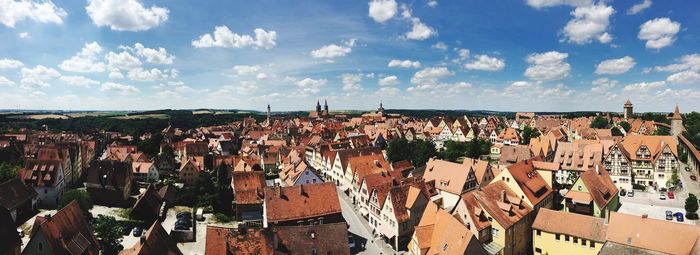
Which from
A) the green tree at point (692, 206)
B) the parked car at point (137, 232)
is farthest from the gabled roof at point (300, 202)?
the green tree at point (692, 206)

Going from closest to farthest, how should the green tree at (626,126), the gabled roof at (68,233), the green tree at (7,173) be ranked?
the gabled roof at (68,233), the green tree at (7,173), the green tree at (626,126)

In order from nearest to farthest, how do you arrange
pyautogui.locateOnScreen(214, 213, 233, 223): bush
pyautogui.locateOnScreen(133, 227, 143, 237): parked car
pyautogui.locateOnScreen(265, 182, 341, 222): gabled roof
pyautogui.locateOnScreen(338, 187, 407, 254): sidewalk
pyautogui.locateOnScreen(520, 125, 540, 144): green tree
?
1. pyautogui.locateOnScreen(338, 187, 407, 254): sidewalk
2. pyautogui.locateOnScreen(265, 182, 341, 222): gabled roof
3. pyautogui.locateOnScreen(133, 227, 143, 237): parked car
4. pyautogui.locateOnScreen(214, 213, 233, 223): bush
5. pyautogui.locateOnScreen(520, 125, 540, 144): green tree

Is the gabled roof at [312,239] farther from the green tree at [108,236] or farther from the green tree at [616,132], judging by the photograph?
the green tree at [616,132]

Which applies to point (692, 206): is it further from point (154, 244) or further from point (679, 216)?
point (154, 244)

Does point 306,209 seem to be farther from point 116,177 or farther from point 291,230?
point 116,177

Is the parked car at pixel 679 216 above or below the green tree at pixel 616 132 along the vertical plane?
below

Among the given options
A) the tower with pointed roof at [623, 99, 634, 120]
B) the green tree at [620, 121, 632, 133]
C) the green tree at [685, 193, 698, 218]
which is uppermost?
the tower with pointed roof at [623, 99, 634, 120]

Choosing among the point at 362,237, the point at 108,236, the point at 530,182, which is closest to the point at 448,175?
the point at 530,182

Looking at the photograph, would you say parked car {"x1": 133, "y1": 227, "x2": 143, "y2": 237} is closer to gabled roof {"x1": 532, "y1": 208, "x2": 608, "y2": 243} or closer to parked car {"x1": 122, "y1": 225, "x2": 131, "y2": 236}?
parked car {"x1": 122, "y1": 225, "x2": 131, "y2": 236}

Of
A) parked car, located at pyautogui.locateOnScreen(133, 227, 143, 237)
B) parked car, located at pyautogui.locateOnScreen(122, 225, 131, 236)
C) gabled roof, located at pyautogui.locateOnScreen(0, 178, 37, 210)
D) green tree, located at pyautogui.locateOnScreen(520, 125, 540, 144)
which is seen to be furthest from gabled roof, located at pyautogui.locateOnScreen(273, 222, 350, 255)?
green tree, located at pyautogui.locateOnScreen(520, 125, 540, 144)
